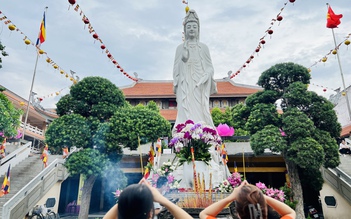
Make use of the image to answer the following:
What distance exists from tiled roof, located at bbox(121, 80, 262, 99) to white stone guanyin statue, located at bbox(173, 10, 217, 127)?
1399 cm

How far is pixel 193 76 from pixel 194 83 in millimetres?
230

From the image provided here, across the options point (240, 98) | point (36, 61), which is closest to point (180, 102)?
point (36, 61)

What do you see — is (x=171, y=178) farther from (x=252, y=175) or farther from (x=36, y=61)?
(x=36, y=61)

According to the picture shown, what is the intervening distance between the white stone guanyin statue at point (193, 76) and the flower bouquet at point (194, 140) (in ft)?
7.80

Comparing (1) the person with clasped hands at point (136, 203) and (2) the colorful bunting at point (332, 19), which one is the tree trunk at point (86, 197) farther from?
(2) the colorful bunting at point (332, 19)

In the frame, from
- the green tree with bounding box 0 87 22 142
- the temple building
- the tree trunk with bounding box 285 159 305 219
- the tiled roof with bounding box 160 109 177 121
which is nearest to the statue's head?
the tree trunk with bounding box 285 159 305 219

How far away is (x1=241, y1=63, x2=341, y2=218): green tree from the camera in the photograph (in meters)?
8.17

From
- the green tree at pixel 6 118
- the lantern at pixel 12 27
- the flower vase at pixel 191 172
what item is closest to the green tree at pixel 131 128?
the green tree at pixel 6 118

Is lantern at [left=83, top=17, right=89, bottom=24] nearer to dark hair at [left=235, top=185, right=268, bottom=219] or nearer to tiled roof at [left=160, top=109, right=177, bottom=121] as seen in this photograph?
dark hair at [left=235, top=185, right=268, bottom=219]

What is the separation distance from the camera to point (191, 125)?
4.79 metres

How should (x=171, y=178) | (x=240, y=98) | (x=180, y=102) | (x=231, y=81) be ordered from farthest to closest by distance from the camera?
(x=231, y=81) → (x=240, y=98) → (x=180, y=102) → (x=171, y=178)

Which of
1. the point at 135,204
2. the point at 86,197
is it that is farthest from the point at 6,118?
the point at 135,204

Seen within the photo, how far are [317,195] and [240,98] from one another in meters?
11.6

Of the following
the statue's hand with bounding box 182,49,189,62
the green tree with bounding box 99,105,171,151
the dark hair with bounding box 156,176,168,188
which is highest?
the statue's hand with bounding box 182,49,189,62
